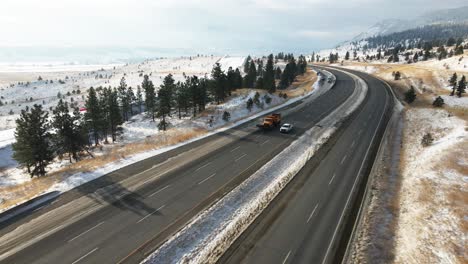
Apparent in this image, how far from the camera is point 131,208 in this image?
23.0 metres

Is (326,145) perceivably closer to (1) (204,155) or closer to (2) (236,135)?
(2) (236,135)

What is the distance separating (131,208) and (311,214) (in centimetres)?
1497

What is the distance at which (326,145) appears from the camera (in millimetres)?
38156

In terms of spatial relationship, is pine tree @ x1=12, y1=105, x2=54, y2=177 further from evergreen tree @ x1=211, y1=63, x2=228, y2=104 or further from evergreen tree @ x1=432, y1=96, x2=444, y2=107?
evergreen tree @ x1=432, y1=96, x2=444, y2=107

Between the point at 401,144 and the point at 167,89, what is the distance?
5313cm

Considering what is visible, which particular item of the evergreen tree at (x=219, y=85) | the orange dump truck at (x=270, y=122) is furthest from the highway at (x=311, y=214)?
the evergreen tree at (x=219, y=85)

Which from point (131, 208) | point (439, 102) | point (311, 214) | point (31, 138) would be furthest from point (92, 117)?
point (439, 102)

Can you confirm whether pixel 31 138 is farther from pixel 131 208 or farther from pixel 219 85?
pixel 219 85

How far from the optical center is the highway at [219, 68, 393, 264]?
1789 cm

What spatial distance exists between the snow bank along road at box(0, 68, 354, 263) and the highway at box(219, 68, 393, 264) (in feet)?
17.4

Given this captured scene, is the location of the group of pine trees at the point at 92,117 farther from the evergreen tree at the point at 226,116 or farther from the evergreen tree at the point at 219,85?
→ the evergreen tree at the point at 226,116

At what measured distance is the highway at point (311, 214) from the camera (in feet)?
58.7

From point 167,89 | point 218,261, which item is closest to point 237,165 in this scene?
point 218,261

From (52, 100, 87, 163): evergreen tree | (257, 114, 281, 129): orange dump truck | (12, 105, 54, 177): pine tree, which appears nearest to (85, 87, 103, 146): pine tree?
(52, 100, 87, 163): evergreen tree
